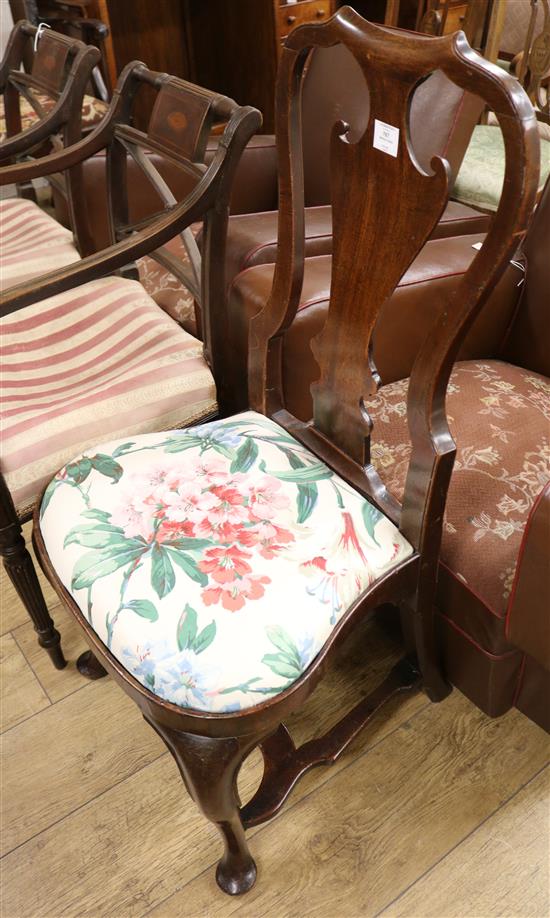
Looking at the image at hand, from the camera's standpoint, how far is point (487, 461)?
37.7 inches

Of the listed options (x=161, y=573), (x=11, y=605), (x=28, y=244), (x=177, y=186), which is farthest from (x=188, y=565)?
(x=177, y=186)

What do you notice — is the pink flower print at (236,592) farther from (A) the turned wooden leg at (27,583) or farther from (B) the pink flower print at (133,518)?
(A) the turned wooden leg at (27,583)

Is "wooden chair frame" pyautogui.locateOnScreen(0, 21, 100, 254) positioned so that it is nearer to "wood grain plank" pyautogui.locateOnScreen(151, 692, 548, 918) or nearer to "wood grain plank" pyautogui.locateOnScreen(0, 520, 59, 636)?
"wood grain plank" pyautogui.locateOnScreen(0, 520, 59, 636)

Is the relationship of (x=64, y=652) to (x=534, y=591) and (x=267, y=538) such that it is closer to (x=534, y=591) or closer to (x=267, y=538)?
(x=267, y=538)

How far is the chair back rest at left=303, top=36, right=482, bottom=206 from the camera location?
4.24 feet

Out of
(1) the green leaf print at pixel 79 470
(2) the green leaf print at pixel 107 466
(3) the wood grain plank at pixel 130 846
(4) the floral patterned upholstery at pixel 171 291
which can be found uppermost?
(2) the green leaf print at pixel 107 466

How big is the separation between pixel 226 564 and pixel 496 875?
576mm

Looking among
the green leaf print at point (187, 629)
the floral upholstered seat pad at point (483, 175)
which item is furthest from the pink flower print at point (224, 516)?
the floral upholstered seat pad at point (483, 175)

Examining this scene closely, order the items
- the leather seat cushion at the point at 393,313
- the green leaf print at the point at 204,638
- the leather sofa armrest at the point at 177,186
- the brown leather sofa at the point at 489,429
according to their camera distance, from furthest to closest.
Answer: the leather sofa armrest at the point at 177,186 → the leather seat cushion at the point at 393,313 → the brown leather sofa at the point at 489,429 → the green leaf print at the point at 204,638

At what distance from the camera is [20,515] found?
98cm

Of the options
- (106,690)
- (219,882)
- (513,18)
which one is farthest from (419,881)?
(513,18)

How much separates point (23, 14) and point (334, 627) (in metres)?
2.86

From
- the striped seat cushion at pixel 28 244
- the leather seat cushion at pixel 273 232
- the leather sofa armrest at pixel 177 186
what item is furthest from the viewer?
the leather sofa armrest at pixel 177 186

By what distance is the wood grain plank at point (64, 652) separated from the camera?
46.4 inches
